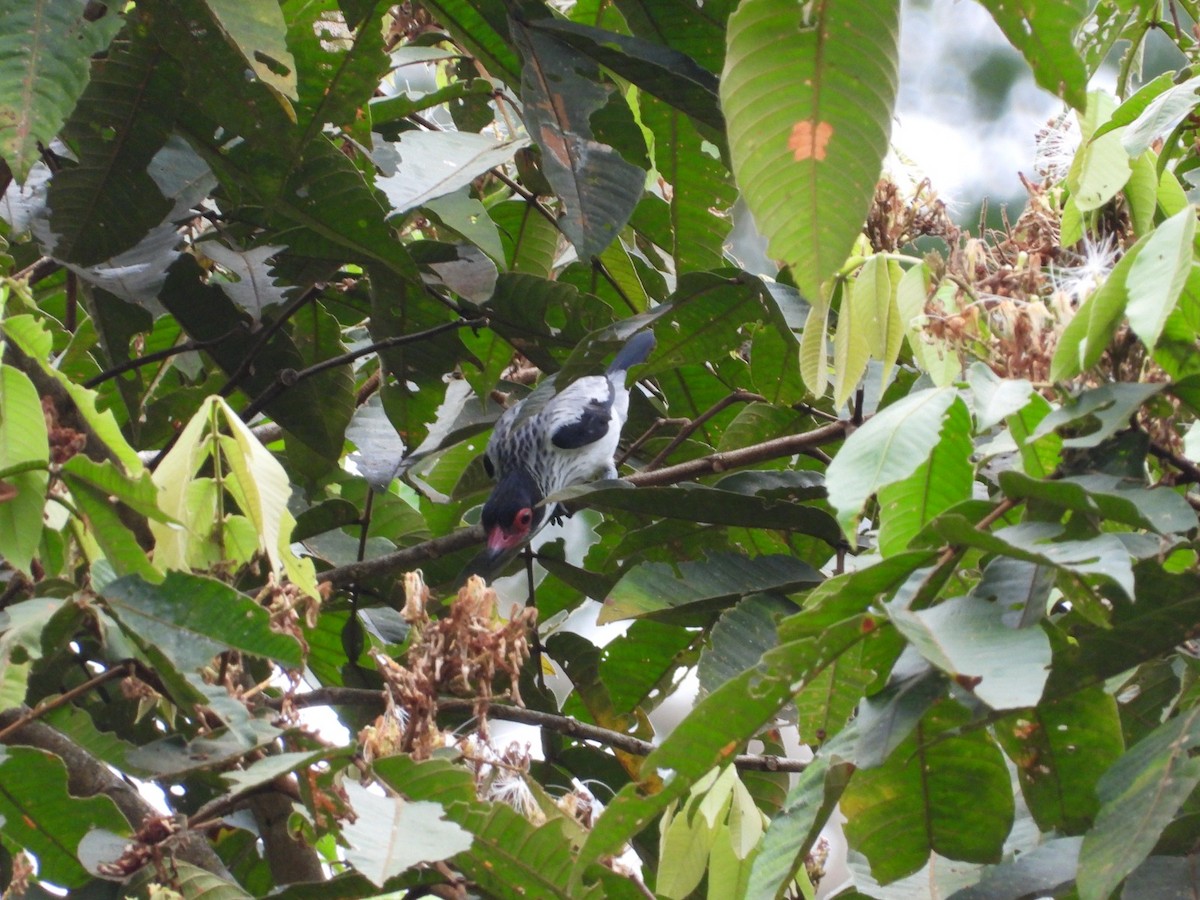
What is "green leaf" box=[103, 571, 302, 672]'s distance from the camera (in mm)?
1211

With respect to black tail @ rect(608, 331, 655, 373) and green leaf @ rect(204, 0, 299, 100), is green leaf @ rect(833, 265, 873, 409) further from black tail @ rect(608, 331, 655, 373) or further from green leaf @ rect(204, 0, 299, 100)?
black tail @ rect(608, 331, 655, 373)

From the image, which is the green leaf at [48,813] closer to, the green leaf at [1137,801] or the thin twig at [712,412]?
the green leaf at [1137,801]

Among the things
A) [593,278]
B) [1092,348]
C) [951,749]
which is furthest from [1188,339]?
[593,278]

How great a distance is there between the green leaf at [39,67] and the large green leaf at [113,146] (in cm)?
42

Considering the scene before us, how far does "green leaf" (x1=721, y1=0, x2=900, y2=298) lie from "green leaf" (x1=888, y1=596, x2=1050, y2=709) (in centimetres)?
33

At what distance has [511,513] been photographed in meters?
2.98

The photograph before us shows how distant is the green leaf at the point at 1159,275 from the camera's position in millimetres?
969

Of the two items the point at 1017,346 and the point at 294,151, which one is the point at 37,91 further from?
the point at 1017,346

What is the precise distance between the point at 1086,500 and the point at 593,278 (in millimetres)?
1551

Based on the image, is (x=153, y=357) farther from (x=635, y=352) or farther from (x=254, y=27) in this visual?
(x=635, y=352)

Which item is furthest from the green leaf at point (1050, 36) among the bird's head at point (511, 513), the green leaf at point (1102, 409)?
the bird's head at point (511, 513)

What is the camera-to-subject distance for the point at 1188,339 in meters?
1.10

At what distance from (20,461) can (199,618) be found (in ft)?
0.74

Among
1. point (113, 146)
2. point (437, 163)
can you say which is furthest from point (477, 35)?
point (113, 146)
